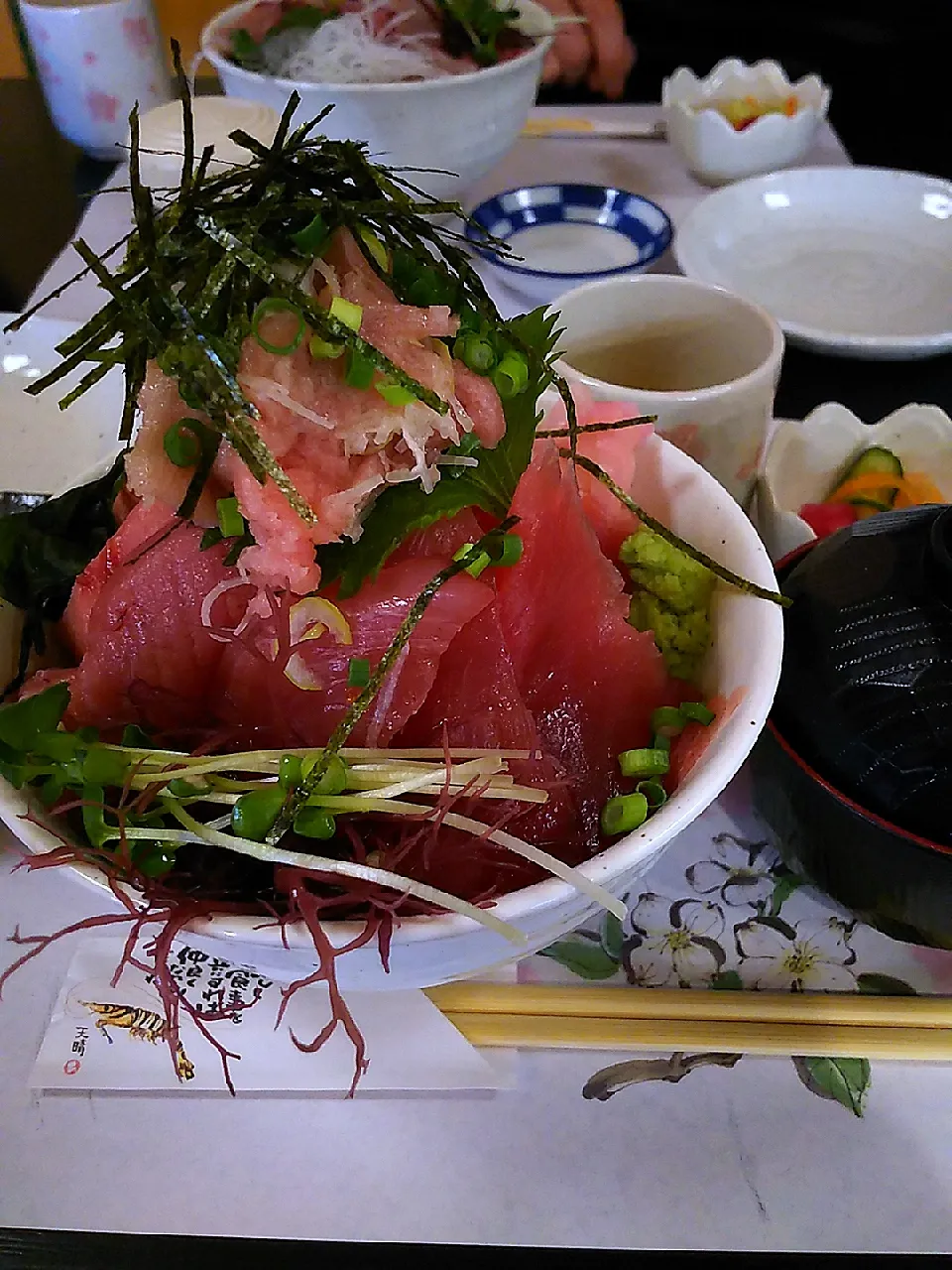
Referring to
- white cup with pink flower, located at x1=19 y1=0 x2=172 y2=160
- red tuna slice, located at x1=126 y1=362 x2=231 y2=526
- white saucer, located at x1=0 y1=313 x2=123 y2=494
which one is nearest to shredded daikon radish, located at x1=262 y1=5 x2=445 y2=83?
white cup with pink flower, located at x1=19 y1=0 x2=172 y2=160

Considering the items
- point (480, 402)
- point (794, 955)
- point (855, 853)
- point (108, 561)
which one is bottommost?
point (794, 955)

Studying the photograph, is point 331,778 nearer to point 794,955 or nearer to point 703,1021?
point 703,1021

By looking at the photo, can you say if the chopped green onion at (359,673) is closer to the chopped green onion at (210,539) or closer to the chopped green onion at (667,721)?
the chopped green onion at (210,539)

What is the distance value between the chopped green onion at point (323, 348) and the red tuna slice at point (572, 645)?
22cm

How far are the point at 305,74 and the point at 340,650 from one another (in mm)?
1744

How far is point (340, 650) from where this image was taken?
80 cm

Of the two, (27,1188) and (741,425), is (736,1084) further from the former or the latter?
(741,425)

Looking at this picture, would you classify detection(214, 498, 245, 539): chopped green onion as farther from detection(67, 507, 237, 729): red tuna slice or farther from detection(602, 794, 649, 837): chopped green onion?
detection(602, 794, 649, 837): chopped green onion

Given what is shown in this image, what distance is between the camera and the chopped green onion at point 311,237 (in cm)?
77

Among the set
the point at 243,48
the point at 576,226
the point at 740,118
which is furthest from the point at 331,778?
the point at 740,118

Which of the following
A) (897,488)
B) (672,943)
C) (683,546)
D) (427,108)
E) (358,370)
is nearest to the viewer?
(358,370)

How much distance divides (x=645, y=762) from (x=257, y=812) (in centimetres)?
34

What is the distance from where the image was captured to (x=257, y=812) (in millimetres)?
732

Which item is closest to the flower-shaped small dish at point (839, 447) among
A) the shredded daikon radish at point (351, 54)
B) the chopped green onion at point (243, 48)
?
the shredded daikon radish at point (351, 54)
